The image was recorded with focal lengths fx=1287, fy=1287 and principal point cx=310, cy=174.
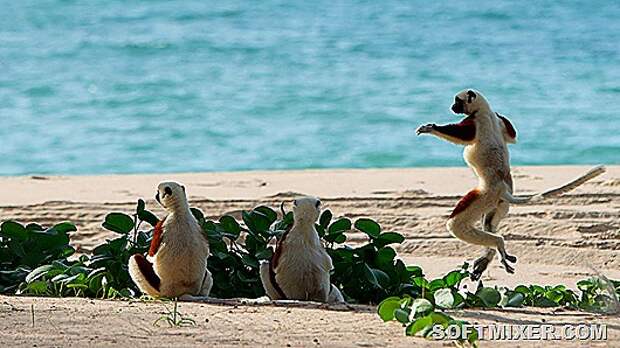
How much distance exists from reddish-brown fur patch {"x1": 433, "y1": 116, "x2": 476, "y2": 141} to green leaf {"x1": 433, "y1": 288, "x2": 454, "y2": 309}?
0.55m

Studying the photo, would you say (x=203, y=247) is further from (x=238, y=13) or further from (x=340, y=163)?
(x=238, y=13)

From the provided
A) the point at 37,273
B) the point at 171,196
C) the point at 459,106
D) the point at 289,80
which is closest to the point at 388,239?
the point at 459,106

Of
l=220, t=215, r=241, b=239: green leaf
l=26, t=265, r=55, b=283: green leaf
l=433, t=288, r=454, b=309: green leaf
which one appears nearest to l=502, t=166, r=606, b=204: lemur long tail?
l=433, t=288, r=454, b=309: green leaf

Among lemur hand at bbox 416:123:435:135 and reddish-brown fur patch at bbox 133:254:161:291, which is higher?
lemur hand at bbox 416:123:435:135

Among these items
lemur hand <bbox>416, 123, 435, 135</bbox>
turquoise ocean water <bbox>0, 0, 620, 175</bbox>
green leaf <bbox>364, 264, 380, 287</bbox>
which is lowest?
turquoise ocean water <bbox>0, 0, 620, 175</bbox>

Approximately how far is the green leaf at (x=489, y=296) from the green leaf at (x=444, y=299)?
0.74 feet

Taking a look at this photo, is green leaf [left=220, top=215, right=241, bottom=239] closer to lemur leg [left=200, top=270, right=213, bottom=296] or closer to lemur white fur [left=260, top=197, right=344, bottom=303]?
lemur leg [left=200, top=270, right=213, bottom=296]

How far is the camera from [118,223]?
17.1 ft

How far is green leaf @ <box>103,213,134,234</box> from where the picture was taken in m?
5.20

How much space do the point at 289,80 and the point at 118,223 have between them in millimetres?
12973

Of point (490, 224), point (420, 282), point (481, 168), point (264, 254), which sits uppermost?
point (481, 168)

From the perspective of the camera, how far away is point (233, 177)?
911cm

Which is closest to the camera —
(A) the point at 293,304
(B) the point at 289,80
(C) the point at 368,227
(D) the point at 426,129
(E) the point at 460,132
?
(D) the point at 426,129

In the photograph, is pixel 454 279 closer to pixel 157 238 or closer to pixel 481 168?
pixel 481 168
